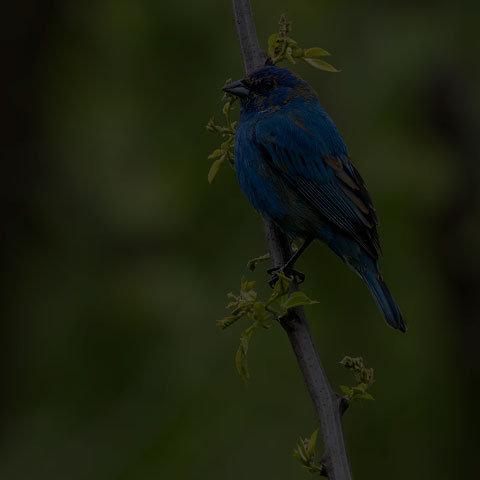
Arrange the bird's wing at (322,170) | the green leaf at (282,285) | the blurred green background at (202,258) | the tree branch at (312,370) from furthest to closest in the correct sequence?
the blurred green background at (202,258) < the bird's wing at (322,170) < the green leaf at (282,285) < the tree branch at (312,370)

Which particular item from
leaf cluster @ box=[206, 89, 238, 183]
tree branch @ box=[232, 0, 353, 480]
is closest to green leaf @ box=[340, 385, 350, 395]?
tree branch @ box=[232, 0, 353, 480]

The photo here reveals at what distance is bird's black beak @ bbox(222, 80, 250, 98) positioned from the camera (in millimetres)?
4246

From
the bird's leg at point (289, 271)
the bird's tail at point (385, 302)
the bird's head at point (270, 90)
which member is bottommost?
the bird's tail at point (385, 302)

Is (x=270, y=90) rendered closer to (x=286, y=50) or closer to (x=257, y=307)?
(x=286, y=50)

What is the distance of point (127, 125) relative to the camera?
277 inches

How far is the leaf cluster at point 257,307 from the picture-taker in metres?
2.80

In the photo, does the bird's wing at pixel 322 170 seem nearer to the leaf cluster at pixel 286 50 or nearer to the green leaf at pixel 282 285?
the leaf cluster at pixel 286 50

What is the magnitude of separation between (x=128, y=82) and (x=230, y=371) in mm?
2785

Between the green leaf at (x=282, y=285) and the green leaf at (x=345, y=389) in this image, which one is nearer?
the green leaf at (x=345, y=389)

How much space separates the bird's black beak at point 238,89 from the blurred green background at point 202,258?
204 cm

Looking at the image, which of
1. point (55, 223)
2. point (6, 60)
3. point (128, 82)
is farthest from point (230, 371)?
point (6, 60)

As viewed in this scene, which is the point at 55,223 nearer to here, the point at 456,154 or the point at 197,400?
the point at 197,400

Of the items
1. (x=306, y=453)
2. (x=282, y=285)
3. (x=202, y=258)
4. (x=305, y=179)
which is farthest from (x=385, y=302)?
(x=202, y=258)

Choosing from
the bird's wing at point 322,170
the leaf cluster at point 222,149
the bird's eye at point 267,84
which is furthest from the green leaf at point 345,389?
the bird's eye at point 267,84
